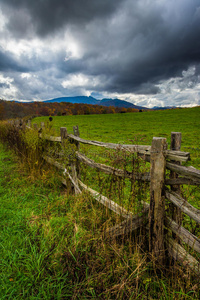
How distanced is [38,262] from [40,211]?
141 centimetres

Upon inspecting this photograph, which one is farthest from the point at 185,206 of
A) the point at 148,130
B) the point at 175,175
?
the point at 148,130

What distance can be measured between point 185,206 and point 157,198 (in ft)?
1.01

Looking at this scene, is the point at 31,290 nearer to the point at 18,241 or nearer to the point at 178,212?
the point at 18,241

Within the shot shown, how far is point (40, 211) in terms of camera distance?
3266 millimetres

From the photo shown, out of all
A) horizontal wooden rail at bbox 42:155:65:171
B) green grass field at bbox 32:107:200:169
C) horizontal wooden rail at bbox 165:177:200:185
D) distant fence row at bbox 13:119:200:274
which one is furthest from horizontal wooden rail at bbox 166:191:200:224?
horizontal wooden rail at bbox 42:155:65:171

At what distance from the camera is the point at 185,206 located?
178 cm

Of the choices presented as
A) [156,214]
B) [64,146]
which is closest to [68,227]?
[156,214]

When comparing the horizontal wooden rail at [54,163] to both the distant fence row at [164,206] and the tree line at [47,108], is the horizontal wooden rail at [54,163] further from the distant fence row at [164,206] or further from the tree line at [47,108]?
the tree line at [47,108]

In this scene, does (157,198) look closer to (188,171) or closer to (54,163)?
(188,171)

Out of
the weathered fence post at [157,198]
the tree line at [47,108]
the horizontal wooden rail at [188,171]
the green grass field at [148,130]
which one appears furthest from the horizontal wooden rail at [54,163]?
the tree line at [47,108]

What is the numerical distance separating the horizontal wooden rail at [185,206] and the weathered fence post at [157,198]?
3.9 inches

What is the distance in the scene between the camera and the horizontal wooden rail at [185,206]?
171cm

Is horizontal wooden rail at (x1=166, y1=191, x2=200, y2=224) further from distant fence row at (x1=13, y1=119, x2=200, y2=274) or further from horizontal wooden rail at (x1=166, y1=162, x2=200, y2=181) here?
horizontal wooden rail at (x1=166, y1=162, x2=200, y2=181)

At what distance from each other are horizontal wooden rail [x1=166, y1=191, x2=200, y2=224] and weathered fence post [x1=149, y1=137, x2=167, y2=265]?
100 millimetres
